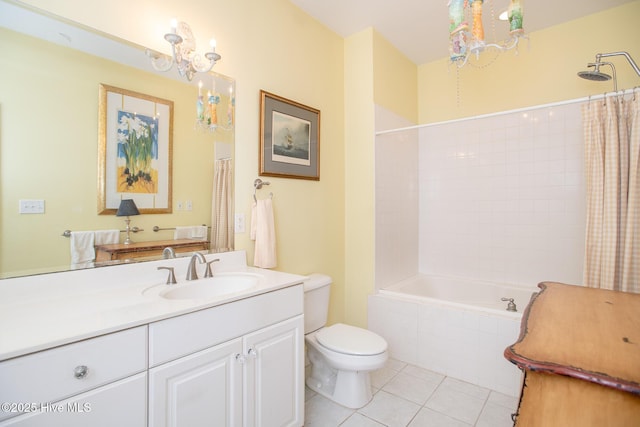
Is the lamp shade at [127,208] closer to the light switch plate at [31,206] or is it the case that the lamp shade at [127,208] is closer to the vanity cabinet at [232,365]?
the light switch plate at [31,206]

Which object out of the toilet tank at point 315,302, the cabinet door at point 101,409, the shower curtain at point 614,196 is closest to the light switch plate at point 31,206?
the cabinet door at point 101,409

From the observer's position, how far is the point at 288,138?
221 centimetres

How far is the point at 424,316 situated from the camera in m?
2.37

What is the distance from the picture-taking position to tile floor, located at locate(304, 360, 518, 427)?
1.74 metres

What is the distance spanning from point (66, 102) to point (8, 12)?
337 mm

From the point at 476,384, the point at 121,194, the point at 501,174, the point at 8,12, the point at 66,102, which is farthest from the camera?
the point at 501,174

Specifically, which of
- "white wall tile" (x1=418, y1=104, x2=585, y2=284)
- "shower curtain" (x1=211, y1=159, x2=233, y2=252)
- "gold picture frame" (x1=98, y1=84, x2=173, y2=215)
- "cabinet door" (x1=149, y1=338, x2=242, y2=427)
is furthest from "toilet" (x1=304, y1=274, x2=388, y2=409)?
"white wall tile" (x1=418, y1=104, x2=585, y2=284)

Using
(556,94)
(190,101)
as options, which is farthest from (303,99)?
(556,94)

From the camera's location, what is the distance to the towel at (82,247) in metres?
1.27

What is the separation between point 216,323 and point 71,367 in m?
0.45

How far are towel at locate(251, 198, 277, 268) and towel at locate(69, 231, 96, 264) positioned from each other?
0.85 m

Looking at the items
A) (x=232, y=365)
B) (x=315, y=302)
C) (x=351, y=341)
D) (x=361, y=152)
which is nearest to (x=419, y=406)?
(x=351, y=341)

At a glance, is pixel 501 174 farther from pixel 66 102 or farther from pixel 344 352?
pixel 66 102

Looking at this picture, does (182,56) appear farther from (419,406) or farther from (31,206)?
(419,406)
